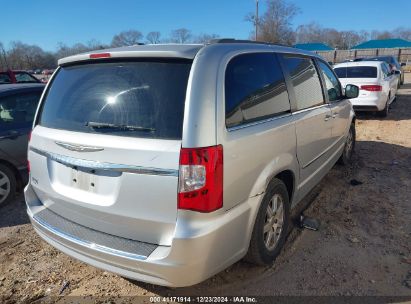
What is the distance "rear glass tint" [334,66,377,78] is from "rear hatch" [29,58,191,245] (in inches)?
379

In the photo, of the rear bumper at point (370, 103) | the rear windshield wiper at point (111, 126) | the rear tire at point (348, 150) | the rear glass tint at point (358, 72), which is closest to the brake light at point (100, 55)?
the rear windshield wiper at point (111, 126)

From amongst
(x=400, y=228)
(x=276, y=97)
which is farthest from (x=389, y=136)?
(x=276, y=97)

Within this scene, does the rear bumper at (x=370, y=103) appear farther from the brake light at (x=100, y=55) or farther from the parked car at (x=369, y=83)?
the brake light at (x=100, y=55)

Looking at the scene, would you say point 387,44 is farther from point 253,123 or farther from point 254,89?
point 253,123

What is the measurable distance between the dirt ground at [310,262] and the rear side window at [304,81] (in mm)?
1360

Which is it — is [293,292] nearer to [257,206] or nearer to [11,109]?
[257,206]

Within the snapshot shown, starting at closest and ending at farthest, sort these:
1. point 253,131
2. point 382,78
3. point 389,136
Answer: point 253,131
point 389,136
point 382,78

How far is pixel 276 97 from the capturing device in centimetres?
312

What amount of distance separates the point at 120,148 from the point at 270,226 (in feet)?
5.17

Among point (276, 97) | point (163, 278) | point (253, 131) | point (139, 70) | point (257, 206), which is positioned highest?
point (139, 70)

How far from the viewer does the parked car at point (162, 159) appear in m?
2.22

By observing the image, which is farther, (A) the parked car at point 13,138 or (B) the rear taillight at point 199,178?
(A) the parked car at point 13,138

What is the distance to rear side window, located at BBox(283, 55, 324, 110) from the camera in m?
3.52

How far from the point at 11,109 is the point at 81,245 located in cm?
347
